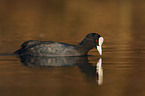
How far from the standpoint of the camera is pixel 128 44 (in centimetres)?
1922

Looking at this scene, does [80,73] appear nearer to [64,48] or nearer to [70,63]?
[70,63]

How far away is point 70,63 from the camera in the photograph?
46.7 ft

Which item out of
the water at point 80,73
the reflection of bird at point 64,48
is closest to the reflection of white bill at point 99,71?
the water at point 80,73

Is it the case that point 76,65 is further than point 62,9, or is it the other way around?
point 62,9

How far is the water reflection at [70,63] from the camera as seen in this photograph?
485 inches

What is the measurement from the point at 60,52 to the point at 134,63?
2719 millimetres

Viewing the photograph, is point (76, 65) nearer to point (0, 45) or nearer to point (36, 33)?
point (0, 45)

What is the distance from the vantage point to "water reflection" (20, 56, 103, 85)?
12320 millimetres

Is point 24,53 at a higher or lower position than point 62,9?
lower

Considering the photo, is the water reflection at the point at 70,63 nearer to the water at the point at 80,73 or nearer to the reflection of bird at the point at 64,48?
the water at the point at 80,73

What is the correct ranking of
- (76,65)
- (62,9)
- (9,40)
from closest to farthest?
(76,65), (9,40), (62,9)

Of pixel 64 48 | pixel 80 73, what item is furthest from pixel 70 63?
pixel 80 73

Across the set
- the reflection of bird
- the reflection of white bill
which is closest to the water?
the reflection of white bill

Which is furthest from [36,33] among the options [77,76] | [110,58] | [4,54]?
[77,76]
